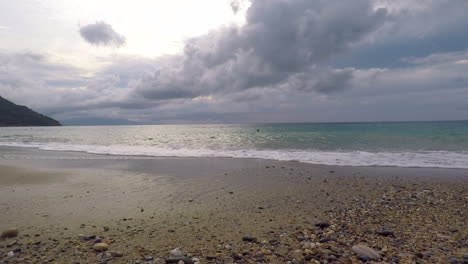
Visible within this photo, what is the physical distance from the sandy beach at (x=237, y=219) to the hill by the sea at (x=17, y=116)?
206223mm

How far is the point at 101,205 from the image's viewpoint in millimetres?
7273

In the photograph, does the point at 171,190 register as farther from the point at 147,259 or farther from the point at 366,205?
the point at 366,205

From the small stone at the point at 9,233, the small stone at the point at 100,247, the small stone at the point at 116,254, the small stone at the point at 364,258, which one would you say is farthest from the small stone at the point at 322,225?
the small stone at the point at 9,233

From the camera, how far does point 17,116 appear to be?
164000 millimetres

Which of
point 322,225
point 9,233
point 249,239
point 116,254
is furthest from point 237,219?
point 9,233

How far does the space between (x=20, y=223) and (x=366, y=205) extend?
31.6ft

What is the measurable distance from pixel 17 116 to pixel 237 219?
223125 millimetres

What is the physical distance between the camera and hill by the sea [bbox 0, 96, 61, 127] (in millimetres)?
156188

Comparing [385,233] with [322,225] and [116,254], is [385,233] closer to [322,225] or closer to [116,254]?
[322,225]

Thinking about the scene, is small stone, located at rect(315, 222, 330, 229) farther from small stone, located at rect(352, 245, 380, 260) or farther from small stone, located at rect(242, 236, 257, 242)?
small stone, located at rect(242, 236, 257, 242)

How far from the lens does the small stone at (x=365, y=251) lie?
13.3 ft

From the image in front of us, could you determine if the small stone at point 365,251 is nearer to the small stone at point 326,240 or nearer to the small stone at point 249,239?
the small stone at point 326,240

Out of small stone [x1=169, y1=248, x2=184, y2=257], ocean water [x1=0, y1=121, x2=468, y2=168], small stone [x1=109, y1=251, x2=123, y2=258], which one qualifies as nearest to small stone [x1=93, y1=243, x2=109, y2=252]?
small stone [x1=109, y1=251, x2=123, y2=258]

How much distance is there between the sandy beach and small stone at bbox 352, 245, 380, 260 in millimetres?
18
